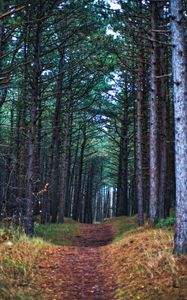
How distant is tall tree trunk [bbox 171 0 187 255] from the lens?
28.2 ft

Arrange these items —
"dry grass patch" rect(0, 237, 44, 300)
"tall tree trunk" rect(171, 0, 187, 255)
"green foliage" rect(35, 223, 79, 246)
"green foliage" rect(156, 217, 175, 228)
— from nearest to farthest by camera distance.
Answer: "dry grass patch" rect(0, 237, 44, 300), "tall tree trunk" rect(171, 0, 187, 255), "green foliage" rect(156, 217, 175, 228), "green foliage" rect(35, 223, 79, 246)

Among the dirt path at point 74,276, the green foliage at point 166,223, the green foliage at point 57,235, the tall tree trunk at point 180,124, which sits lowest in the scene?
the dirt path at point 74,276

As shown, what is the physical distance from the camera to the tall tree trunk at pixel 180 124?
8.59m

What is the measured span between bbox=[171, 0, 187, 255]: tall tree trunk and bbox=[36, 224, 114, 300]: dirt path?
6.24 feet

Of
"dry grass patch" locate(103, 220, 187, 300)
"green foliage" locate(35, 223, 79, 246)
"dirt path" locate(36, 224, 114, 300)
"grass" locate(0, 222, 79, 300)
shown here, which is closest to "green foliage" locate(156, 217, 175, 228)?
"dry grass patch" locate(103, 220, 187, 300)

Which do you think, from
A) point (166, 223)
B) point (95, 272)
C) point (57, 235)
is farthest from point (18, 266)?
point (57, 235)

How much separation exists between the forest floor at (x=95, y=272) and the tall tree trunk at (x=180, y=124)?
1.87ft

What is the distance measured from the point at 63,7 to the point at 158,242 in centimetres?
922

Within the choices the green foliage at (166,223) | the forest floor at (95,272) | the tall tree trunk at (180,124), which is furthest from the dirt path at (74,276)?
the green foliage at (166,223)

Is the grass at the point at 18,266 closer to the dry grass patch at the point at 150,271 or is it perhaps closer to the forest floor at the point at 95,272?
the forest floor at the point at 95,272

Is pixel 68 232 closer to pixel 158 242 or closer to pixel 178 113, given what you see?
pixel 158 242

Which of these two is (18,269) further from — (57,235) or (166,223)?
(57,235)

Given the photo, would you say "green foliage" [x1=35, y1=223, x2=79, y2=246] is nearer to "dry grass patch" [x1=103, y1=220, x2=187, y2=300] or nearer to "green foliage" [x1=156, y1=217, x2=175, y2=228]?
"green foliage" [x1=156, y1=217, x2=175, y2=228]

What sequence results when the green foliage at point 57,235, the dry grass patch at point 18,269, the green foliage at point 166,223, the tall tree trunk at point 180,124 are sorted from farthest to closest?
the green foliage at point 57,235
the green foliage at point 166,223
the tall tree trunk at point 180,124
the dry grass patch at point 18,269
